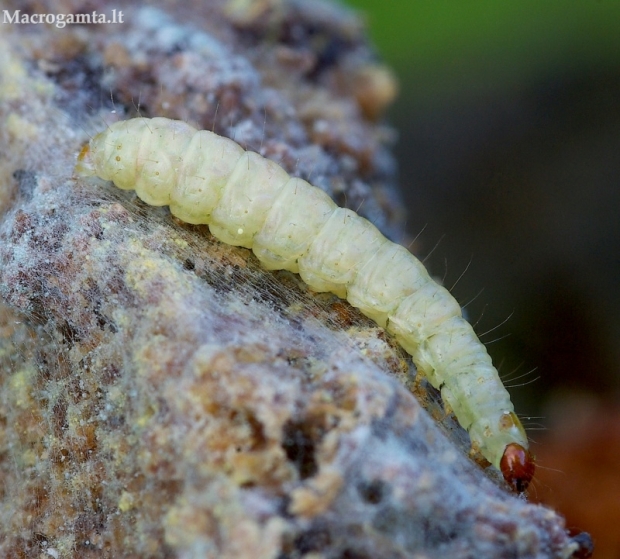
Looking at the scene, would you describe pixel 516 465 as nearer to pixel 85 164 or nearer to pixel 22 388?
pixel 22 388

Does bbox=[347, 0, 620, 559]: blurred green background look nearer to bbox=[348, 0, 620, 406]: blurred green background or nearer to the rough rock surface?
bbox=[348, 0, 620, 406]: blurred green background

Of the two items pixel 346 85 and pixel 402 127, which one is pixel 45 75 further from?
pixel 402 127

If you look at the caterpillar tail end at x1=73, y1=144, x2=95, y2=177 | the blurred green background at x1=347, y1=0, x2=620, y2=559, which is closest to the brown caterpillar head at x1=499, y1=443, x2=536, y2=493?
the blurred green background at x1=347, y1=0, x2=620, y2=559

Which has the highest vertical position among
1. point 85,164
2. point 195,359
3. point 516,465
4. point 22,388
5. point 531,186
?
point 531,186

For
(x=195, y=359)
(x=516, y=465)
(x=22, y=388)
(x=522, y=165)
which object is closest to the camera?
(x=195, y=359)

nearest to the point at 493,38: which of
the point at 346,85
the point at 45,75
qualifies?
the point at 346,85

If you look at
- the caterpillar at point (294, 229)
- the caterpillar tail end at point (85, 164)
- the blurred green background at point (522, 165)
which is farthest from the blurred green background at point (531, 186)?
the caterpillar tail end at point (85, 164)

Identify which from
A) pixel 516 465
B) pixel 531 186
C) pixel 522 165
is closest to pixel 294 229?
pixel 516 465
